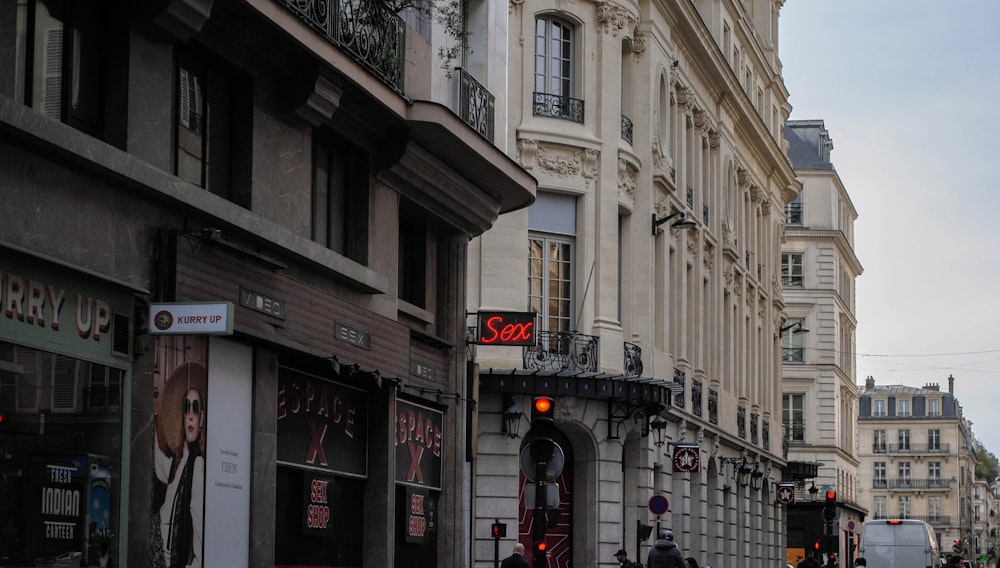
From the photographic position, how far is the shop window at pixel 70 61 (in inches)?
508

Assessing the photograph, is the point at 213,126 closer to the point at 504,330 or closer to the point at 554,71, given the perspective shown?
the point at 504,330

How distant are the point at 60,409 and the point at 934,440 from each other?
145185mm

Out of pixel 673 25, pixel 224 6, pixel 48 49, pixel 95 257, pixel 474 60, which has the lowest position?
pixel 95 257

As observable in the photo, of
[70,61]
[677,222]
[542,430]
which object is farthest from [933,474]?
[70,61]

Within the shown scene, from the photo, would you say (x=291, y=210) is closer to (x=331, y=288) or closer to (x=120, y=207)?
(x=331, y=288)

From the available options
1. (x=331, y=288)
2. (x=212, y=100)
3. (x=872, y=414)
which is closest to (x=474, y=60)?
(x=331, y=288)

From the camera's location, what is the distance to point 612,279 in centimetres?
3591

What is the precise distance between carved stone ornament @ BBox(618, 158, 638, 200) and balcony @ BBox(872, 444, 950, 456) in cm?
11720

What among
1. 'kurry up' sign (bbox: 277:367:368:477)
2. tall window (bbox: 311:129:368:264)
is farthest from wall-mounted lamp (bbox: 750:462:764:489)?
tall window (bbox: 311:129:368:264)

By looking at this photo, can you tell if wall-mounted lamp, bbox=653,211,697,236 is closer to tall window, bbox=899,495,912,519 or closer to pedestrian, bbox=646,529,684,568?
pedestrian, bbox=646,529,684,568

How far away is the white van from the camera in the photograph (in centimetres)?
4862

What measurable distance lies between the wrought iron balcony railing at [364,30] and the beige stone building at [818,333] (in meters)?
58.9

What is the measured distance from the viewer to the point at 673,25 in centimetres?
4075

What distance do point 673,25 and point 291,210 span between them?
24958 mm
